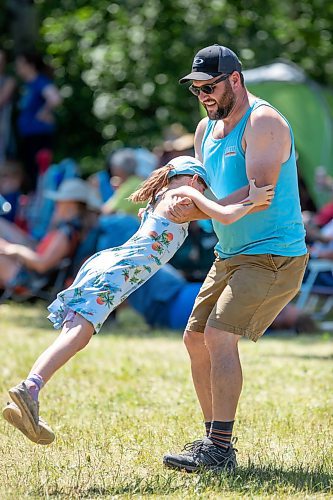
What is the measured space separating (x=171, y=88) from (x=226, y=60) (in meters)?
10.5

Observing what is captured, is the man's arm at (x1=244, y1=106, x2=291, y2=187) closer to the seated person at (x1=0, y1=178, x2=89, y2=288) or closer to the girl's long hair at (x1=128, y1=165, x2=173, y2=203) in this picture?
the girl's long hair at (x1=128, y1=165, x2=173, y2=203)

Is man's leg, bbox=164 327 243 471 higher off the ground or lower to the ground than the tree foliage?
lower

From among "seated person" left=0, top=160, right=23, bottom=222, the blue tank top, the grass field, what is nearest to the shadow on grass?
the grass field

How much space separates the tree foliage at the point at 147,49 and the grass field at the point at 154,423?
231 inches

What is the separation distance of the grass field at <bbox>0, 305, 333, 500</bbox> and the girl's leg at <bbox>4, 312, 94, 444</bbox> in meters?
0.24

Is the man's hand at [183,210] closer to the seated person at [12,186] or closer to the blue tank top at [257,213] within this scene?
the blue tank top at [257,213]

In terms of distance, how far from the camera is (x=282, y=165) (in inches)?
194

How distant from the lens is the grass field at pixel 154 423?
15.5ft

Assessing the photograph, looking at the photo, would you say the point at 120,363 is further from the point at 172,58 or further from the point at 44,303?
the point at 172,58

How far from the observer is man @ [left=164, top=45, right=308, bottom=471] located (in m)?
4.84

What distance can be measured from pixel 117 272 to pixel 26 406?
2.34 feet

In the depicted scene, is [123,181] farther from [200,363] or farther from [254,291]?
[254,291]

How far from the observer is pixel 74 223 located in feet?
35.4

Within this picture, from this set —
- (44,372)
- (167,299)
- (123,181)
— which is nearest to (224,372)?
(44,372)
